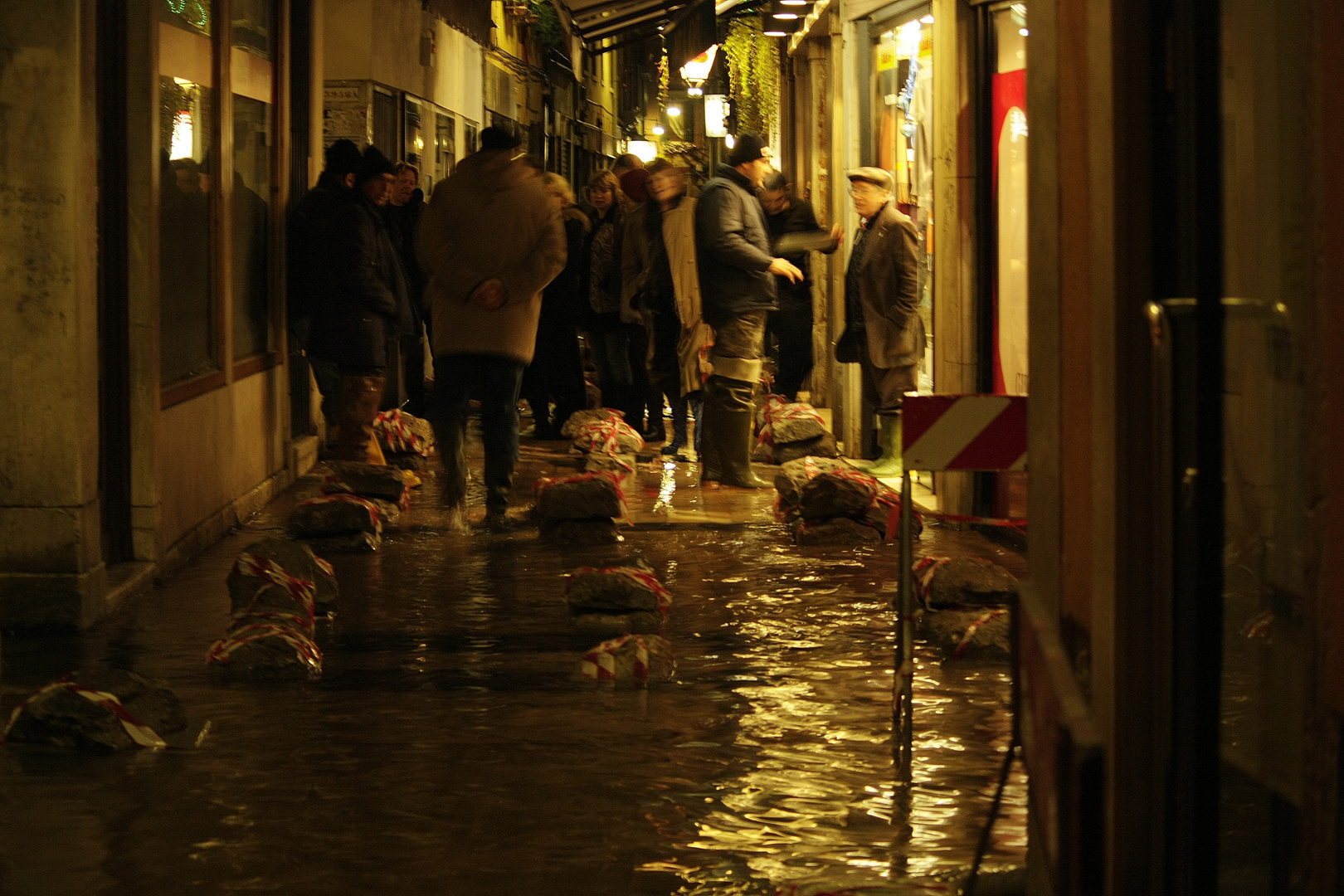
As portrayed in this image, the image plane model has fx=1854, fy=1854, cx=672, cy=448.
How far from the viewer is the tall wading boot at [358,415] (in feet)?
37.6

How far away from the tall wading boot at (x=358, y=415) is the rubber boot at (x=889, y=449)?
3340 millimetres

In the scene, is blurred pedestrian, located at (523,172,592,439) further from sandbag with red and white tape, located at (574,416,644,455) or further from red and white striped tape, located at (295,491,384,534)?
red and white striped tape, located at (295,491,384,534)

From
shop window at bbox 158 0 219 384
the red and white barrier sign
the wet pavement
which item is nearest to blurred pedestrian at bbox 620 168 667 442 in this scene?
shop window at bbox 158 0 219 384

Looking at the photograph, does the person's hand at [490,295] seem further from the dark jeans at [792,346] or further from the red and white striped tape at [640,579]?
the dark jeans at [792,346]

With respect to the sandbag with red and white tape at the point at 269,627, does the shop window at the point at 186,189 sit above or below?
above

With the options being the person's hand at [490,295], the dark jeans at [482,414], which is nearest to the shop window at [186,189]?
the dark jeans at [482,414]

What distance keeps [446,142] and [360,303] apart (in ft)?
40.8

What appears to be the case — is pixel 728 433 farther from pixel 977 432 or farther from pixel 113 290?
pixel 977 432

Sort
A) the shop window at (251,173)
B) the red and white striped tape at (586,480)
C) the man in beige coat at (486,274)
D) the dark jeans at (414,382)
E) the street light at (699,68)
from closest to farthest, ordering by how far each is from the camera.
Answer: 1. the red and white striped tape at (586,480)
2. the man in beige coat at (486,274)
3. the shop window at (251,173)
4. the dark jeans at (414,382)
5. the street light at (699,68)

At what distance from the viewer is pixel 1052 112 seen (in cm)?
346

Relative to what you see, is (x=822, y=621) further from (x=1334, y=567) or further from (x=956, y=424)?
(x=1334, y=567)

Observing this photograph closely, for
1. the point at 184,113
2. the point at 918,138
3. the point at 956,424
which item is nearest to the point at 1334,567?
the point at 956,424

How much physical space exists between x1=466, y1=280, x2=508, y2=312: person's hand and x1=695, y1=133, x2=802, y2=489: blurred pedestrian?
74.8 inches

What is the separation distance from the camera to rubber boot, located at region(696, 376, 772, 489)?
1177 centimetres
